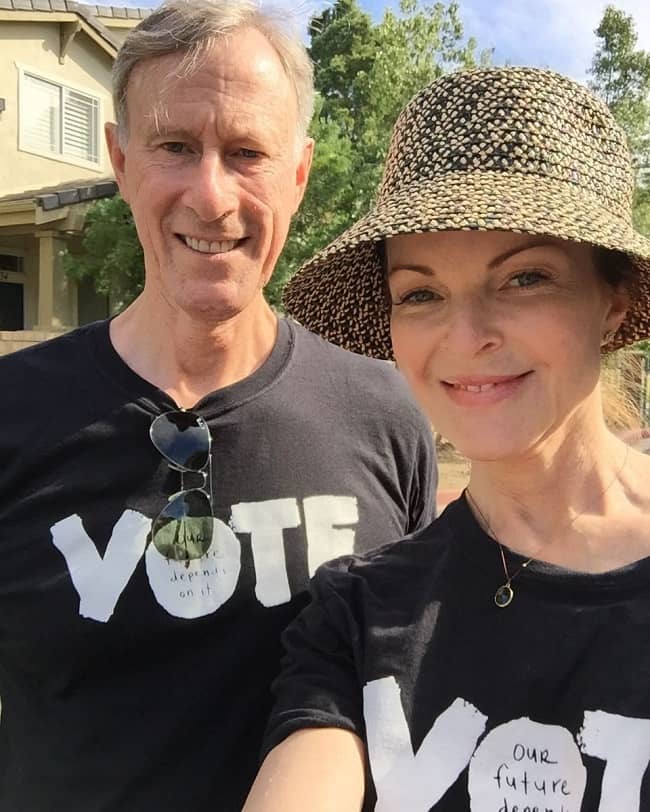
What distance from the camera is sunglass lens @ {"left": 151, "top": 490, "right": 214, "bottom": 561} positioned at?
6.25 ft

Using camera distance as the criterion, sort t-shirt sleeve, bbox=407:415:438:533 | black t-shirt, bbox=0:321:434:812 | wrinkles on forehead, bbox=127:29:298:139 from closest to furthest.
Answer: black t-shirt, bbox=0:321:434:812
wrinkles on forehead, bbox=127:29:298:139
t-shirt sleeve, bbox=407:415:438:533

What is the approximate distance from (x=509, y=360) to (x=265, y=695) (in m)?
0.92

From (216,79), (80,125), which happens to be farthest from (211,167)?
(80,125)

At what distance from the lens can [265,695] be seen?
187 centimetres

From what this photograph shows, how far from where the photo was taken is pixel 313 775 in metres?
1.42

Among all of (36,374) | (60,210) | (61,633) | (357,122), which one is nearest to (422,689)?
(61,633)

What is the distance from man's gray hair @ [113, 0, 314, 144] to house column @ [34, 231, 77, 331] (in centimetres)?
1214

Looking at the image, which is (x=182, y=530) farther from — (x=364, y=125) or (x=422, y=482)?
(x=364, y=125)

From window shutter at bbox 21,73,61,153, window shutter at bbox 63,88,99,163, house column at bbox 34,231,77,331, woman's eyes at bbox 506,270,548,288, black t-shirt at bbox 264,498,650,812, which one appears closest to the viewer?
black t-shirt at bbox 264,498,650,812

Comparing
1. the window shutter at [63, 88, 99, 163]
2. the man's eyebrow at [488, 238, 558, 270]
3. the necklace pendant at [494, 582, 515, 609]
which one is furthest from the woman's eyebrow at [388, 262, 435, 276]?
the window shutter at [63, 88, 99, 163]

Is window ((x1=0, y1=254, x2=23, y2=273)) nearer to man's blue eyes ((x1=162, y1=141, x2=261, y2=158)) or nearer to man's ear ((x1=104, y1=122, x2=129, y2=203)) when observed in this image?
man's ear ((x1=104, y1=122, x2=129, y2=203))

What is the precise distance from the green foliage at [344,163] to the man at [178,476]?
9.01 meters

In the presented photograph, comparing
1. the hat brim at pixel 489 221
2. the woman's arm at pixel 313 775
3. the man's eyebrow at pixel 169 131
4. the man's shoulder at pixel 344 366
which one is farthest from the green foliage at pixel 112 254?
the woman's arm at pixel 313 775

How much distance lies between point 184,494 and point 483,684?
2.64 ft
